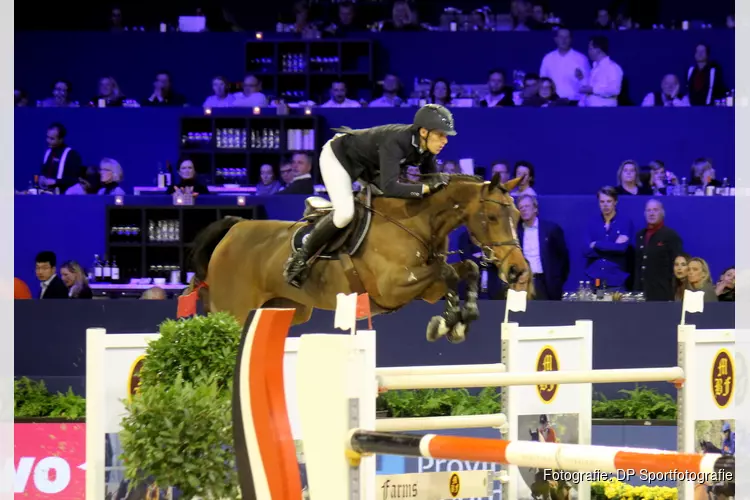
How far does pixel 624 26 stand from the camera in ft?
34.2

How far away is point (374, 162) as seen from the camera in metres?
5.12

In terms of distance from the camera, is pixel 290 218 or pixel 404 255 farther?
pixel 290 218

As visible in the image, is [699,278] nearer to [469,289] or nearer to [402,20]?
[469,289]

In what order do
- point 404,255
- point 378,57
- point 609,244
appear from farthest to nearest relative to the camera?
1. point 378,57
2. point 609,244
3. point 404,255

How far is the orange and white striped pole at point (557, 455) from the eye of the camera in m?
1.79

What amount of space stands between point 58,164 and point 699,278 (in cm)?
523

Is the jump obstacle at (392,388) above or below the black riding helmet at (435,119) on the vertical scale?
below

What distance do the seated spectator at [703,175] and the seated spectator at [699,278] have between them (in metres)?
1.36

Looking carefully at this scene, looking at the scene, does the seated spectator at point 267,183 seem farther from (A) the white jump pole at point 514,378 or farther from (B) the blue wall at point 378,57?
(A) the white jump pole at point 514,378

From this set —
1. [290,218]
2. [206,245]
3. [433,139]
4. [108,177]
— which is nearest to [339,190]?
[433,139]

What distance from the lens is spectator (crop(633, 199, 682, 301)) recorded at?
23.6 ft

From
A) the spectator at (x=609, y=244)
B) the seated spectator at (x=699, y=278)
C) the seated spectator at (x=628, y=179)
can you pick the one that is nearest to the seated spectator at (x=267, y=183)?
the spectator at (x=609, y=244)

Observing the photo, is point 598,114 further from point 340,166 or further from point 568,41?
point 340,166
